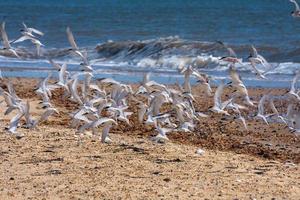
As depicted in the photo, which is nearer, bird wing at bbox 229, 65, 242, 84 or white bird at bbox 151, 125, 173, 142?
white bird at bbox 151, 125, 173, 142

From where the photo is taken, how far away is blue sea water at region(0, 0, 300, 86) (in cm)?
2380

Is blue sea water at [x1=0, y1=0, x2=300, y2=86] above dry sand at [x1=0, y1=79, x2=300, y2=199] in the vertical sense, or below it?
below

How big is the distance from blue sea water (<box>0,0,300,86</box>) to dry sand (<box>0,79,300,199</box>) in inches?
276

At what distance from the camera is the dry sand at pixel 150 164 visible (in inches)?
350

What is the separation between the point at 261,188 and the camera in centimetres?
899

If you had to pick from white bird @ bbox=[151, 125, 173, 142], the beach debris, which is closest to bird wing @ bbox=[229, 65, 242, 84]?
white bird @ bbox=[151, 125, 173, 142]

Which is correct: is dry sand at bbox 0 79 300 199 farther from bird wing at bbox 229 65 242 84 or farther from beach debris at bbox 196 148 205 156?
bird wing at bbox 229 65 242 84

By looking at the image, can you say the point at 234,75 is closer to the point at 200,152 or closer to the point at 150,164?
the point at 200,152

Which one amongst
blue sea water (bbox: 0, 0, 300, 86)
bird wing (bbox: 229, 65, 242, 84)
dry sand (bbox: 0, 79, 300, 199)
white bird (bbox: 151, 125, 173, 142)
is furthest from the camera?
blue sea water (bbox: 0, 0, 300, 86)

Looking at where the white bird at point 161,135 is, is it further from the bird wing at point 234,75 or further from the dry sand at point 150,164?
the bird wing at point 234,75

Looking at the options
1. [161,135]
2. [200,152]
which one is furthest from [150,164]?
[161,135]

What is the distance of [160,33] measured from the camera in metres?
33.1

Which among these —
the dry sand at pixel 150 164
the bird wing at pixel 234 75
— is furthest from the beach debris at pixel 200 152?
the bird wing at pixel 234 75

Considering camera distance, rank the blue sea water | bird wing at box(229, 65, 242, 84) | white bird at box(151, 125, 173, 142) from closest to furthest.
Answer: white bird at box(151, 125, 173, 142)
bird wing at box(229, 65, 242, 84)
the blue sea water
